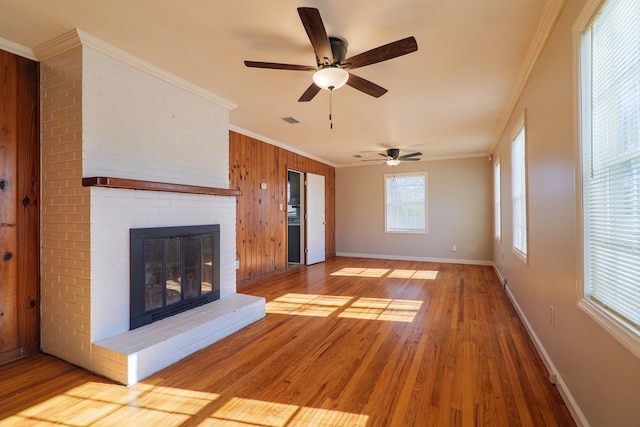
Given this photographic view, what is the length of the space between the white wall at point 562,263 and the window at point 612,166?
0.36ft

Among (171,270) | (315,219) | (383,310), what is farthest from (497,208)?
(171,270)

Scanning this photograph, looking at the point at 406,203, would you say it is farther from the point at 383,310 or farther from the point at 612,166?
the point at 612,166

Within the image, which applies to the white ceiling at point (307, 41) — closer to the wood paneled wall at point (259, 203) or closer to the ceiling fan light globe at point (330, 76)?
the ceiling fan light globe at point (330, 76)

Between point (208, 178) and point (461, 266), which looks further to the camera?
point (461, 266)

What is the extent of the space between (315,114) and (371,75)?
4.10 feet

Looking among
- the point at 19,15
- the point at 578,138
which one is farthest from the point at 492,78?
the point at 19,15

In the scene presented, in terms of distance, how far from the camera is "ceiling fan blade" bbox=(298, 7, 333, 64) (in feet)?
5.46

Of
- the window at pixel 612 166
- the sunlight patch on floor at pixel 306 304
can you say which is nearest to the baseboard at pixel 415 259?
the sunlight patch on floor at pixel 306 304

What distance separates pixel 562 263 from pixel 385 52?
1.78 meters

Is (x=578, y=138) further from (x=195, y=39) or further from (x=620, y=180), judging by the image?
(x=195, y=39)

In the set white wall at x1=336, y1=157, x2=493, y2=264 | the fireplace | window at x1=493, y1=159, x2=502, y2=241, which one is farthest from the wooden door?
white wall at x1=336, y1=157, x2=493, y2=264

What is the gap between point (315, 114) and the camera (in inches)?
159

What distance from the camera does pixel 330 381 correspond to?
212 centimetres

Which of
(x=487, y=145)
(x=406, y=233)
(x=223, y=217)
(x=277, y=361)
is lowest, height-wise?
(x=277, y=361)
